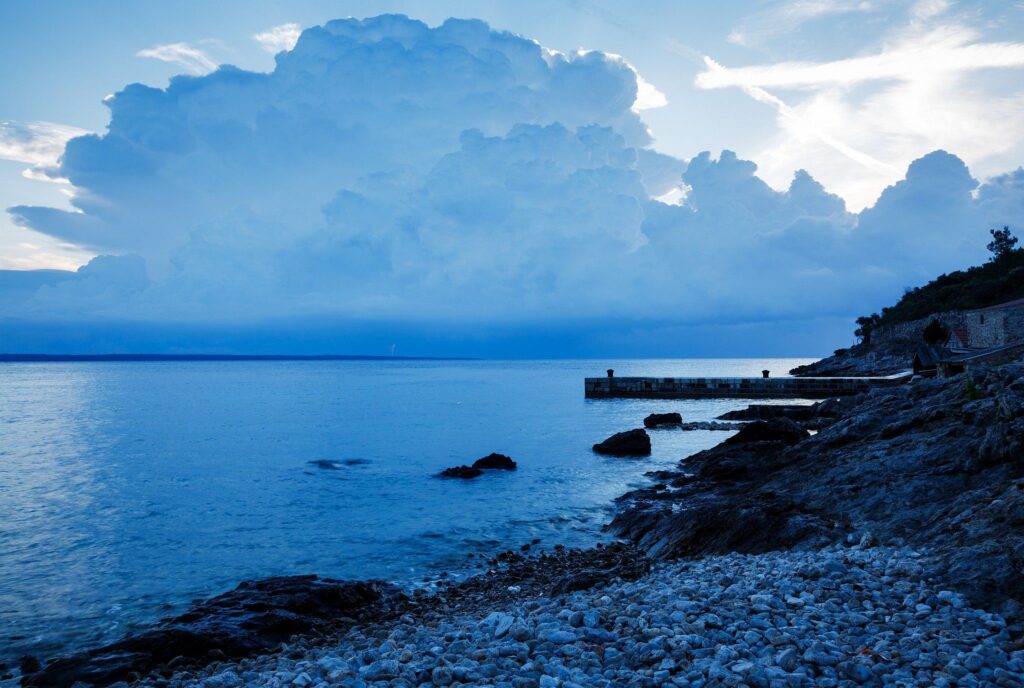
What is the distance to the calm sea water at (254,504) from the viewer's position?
16906 millimetres

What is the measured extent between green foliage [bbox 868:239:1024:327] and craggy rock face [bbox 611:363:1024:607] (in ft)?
239

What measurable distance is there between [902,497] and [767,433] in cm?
1633

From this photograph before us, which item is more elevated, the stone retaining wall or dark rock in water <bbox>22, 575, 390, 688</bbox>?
the stone retaining wall

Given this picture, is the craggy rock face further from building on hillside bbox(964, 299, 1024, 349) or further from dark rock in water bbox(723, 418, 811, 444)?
building on hillside bbox(964, 299, 1024, 349)

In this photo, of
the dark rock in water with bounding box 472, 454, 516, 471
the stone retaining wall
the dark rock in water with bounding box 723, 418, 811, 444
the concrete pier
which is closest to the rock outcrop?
the dark rock in water with bounding box 472, 454, 516, 471

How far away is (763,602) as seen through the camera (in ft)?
29.6

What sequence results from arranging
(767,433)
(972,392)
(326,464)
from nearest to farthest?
(972,392)
(767,433)
(326,464)

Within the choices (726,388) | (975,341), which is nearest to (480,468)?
(726,388)

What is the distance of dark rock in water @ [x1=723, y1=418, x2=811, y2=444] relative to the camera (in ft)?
95.6

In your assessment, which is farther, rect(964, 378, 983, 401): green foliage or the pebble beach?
rect(964, 378, 983, 401): green foliage

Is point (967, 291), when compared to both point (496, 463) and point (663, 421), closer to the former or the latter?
point (663, 421)

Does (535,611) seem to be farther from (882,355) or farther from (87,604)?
(882,355)

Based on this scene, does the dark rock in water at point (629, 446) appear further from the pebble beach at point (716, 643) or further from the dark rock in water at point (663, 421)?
the pebble beach at point (716, 643)

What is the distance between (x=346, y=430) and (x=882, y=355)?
76.8 metres
